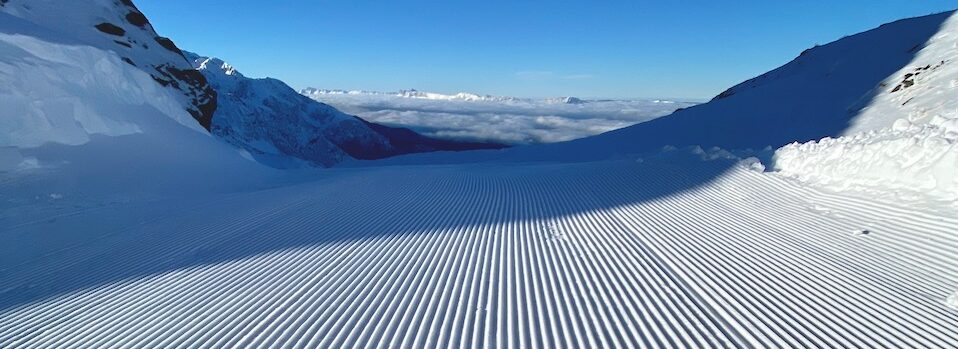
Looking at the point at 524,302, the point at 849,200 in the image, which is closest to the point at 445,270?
the point at 524,302

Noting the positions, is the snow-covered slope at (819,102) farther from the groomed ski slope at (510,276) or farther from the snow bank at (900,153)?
the groomed ski slope at (510,276)

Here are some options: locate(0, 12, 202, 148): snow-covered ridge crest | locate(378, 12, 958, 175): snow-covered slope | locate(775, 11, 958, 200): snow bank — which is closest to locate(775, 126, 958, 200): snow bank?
locate(775, 11, 958, 200): snow bank

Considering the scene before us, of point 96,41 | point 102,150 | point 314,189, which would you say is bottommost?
point 314,189

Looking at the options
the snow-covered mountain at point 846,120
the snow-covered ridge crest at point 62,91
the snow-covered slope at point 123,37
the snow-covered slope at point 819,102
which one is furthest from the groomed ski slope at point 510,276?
the snow-covered slope at point 123,37

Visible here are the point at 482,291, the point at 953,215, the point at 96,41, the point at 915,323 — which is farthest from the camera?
A: the point at 96,41

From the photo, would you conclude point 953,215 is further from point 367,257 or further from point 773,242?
point 367,257
